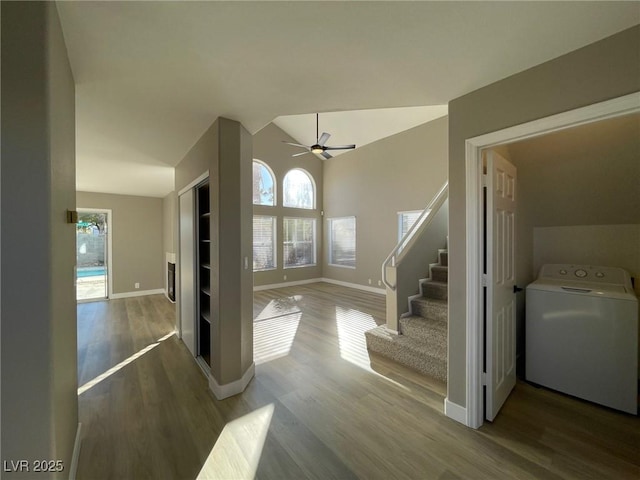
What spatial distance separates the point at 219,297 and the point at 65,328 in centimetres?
101

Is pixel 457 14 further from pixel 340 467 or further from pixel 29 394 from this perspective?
pixel 340 467

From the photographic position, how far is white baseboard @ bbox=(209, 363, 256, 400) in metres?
2.20

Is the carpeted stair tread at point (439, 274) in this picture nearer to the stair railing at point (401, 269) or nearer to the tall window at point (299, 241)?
the stair railing at point (401, 269)

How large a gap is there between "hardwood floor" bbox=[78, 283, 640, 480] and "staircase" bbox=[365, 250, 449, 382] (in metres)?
0.14

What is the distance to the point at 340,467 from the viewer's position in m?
1.54

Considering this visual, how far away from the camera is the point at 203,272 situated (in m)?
3.01

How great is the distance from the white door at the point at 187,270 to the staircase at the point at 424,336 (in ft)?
7.04

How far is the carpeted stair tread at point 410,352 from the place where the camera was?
2.45 m

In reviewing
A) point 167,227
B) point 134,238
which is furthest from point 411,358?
point 134,238

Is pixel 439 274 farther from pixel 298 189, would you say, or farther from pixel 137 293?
pixel 137 293

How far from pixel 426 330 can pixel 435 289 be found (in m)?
0.66

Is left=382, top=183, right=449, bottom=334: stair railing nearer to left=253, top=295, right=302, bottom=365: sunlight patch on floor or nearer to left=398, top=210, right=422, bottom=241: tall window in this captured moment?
left=253, top=295, right=302, bottom=365: sunlight patch on floor

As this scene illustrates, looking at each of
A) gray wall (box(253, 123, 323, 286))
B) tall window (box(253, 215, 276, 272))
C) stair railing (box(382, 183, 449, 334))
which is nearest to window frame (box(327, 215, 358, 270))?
gray wall (box(253, 123, 323, 286))

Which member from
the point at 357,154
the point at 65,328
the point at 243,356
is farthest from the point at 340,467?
the point at 357,154
